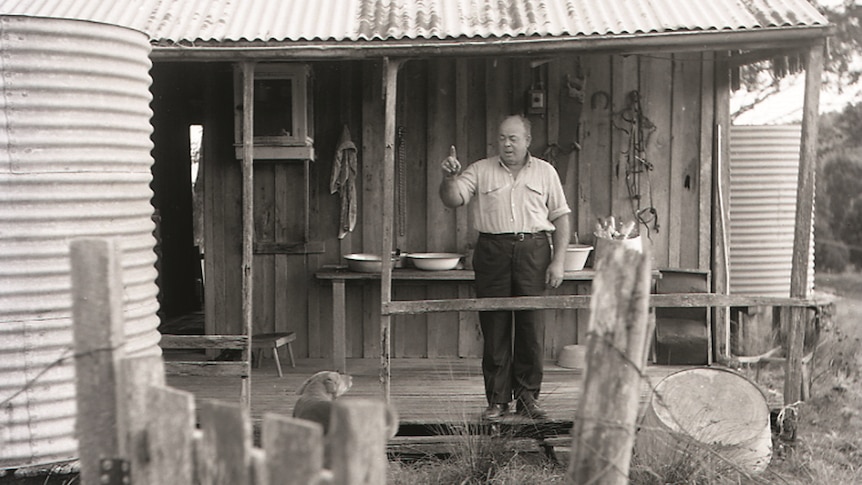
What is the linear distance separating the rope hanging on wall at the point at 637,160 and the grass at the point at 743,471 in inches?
74.0

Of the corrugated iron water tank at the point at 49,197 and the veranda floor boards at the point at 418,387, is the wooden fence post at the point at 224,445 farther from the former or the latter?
the veranda floor boards at the point at 418,387

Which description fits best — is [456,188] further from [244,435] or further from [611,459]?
[244,435]

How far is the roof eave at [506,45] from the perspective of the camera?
5.64 meters

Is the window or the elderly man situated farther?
the window

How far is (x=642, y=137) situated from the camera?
7.52m

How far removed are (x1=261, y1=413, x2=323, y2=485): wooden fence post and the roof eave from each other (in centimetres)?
402

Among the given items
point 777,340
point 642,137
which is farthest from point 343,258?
point 777,340

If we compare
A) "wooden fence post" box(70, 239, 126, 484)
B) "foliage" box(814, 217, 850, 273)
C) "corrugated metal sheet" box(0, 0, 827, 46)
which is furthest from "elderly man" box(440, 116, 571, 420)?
"foliage" box(814, 217, 850, 273)

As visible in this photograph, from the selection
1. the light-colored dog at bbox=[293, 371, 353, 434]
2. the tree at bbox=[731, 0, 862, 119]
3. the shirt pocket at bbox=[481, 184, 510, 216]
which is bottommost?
the light-colored dog at bbox=[293, 371, 353, 434]

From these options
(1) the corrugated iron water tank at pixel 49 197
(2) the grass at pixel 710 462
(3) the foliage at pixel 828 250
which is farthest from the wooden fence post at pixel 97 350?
(3) the foliage at pixel 828 250

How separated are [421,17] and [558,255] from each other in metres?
2.06

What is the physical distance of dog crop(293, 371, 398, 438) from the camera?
4.09m

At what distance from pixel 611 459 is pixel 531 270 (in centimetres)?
321

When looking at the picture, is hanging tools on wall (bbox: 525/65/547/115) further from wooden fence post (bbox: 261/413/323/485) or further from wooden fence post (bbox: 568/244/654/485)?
wooden fence post (bbox: 261/413/323/485)
